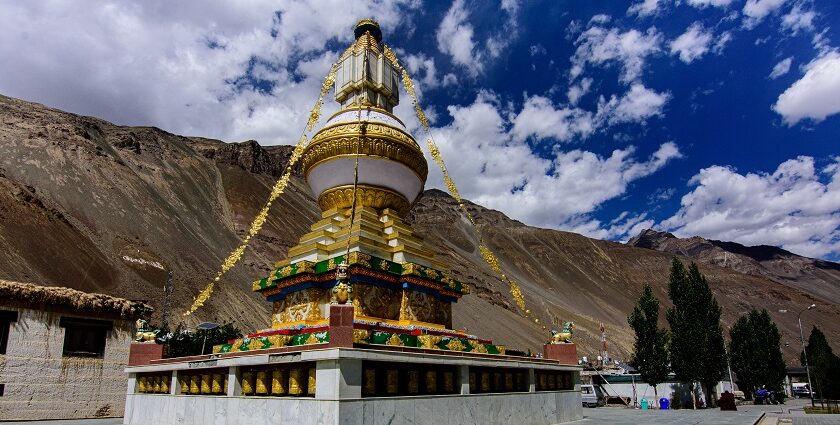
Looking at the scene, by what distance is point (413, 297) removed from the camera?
1515 cm

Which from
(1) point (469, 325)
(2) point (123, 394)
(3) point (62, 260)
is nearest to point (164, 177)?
(3) point (62, 260)

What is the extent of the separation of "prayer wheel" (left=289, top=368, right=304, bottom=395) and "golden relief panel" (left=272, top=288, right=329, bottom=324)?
3342 mm

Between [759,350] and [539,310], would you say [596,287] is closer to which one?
[539,310]

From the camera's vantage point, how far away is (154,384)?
1513cm

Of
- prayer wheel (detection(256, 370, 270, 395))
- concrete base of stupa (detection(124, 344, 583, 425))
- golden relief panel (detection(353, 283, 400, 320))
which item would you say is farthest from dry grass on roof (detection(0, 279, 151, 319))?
golden relief panel (detection(353, 283, 400, 320))

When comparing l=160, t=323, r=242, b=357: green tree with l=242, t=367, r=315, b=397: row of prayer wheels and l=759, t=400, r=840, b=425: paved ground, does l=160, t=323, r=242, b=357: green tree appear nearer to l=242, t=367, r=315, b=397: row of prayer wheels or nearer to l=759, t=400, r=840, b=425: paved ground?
l=242, t=367, r=315, b=397: row of prayer wheels

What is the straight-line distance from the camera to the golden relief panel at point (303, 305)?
14.6 m

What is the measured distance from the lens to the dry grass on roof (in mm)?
17906

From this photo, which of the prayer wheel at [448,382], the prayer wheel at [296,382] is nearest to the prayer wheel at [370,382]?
the prayer wheel at [296,382]

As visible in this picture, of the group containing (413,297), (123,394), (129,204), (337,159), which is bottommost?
(123,394)

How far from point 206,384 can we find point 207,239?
73.1m

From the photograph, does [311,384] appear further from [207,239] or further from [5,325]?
[207,239]

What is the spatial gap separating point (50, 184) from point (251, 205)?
120 feet

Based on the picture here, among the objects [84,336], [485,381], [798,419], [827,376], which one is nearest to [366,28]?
[485,381]
